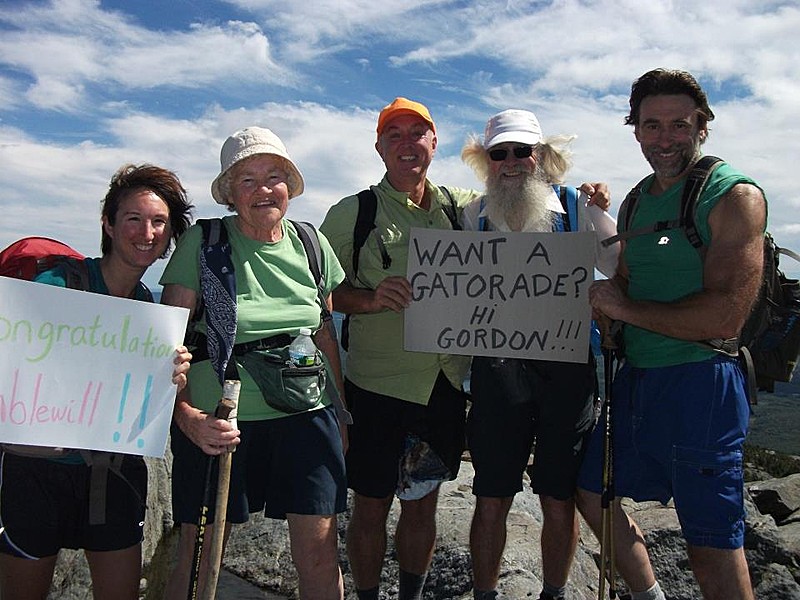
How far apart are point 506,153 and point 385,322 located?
1423 millimetres

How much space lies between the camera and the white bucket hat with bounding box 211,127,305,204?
383cm

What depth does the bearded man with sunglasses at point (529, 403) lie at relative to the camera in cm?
462

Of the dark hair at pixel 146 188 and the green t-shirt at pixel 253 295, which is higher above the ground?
the dark hair at pixel 146 188

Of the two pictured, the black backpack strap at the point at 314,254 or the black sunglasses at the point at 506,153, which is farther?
the black sunglasses at the point at 506,153

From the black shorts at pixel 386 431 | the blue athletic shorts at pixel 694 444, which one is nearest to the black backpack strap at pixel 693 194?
the blue athletic shorts at pixel 694 444

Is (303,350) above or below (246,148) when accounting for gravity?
below

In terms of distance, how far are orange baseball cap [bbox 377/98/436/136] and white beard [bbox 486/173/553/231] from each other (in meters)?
0.71

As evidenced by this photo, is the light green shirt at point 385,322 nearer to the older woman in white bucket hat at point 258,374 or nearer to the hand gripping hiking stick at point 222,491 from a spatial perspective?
the older woman in white bucket hat at point 258,374

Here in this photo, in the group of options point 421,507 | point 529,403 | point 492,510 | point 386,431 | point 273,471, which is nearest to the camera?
point 273,471

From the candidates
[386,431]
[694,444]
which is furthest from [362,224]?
[694,444]

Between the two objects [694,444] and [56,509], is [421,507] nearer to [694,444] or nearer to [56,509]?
[694,444]

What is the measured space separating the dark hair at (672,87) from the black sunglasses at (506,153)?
0.87 meters

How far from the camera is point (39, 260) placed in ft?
11.4

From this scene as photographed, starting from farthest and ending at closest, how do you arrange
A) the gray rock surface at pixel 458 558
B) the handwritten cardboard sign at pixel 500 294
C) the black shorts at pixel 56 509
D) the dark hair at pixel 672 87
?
the gray rock surface at pixel 458 558 < the handwritten cardboard sign at pixel 500 294 < the dark hair at pixel 672 87 < the black shorts at pixel 56 509
